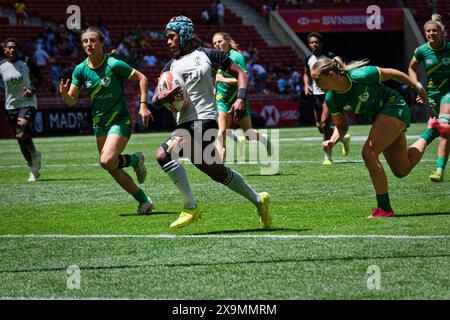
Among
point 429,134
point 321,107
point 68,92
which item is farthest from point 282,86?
point 68,92

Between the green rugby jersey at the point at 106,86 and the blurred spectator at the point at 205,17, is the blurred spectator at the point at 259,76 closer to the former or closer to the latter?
the blurred spectator at the point at 205,17

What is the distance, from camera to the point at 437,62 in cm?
1380

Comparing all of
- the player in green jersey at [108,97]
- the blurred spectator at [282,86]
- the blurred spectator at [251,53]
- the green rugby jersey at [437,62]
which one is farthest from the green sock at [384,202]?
the blurred spectator at [251,53]

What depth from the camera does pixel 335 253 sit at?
757 centimetres

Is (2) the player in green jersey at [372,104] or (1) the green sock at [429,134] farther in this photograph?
(1) the green sock at [429,134]

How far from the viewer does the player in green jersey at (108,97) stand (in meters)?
11.0

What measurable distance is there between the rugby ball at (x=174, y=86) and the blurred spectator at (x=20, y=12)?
32290 mm

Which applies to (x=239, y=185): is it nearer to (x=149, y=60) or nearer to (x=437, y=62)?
(x=437, y=62)

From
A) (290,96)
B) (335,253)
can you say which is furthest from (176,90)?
(290,96)

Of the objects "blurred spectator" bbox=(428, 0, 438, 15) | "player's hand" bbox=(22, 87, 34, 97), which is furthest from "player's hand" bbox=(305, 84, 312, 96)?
"blurred spectator" bbox=(428, 0, 438, 15)

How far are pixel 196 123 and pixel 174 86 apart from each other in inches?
17.7

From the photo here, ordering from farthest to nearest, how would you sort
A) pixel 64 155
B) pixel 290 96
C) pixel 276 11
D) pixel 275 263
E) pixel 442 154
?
pixel 276 11 → pixel 290 96 → pixel 64 155 → pixel 442 154 → pixel 275 263
